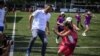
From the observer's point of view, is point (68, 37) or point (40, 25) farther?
point (40, 25)

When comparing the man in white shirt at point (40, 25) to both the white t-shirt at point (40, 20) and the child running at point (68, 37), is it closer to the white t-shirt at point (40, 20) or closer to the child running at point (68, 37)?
the white t-shirt at point (40, 20)

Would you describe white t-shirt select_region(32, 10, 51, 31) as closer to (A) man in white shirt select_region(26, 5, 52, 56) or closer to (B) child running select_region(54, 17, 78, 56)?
(A) man in white shirt select_region(26, 5, 52, 56)

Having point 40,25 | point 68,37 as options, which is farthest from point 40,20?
point 68,37

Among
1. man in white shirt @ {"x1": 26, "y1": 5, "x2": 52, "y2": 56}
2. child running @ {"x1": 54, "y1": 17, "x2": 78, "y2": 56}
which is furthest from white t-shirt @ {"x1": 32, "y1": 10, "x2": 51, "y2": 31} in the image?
child running @ {"x1": 54, "y1": 17, "x2": 78, "y2": 56}

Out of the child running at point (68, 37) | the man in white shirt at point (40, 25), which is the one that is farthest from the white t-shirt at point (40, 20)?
the child running at point (68, 37)

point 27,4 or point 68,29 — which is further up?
point 68,29

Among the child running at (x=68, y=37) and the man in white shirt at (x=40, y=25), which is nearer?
the child running at (x=68, y=37)

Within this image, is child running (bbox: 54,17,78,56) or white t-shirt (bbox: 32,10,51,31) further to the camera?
white t-shirt (bbox: 32,10,51,31)

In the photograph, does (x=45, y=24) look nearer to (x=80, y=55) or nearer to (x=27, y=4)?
(x=80, y=55)

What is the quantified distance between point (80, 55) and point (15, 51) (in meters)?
2.94

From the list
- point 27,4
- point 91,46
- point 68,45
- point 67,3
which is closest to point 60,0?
point 67,3

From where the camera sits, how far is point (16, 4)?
10825cm

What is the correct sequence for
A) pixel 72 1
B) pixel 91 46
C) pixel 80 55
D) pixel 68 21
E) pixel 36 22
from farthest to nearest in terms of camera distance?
pixel 72 1, pixel 91 46, pixel 80 55, pixel 36 22, pixel 68 21

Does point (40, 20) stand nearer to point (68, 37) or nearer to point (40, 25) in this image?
point (40, 25)
